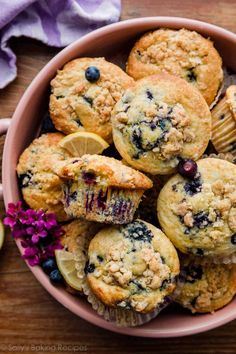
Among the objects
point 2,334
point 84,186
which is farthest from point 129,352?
point 84,186

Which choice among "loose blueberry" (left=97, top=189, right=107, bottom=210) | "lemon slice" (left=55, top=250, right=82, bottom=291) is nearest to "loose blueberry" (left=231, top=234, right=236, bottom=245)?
"loose blueberry" (left=97, top=189, right=107, bottom=210)

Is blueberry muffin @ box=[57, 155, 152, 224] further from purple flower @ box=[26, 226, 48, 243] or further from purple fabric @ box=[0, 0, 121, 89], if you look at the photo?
purple fabric @ box=[0, 0, 121, 89]

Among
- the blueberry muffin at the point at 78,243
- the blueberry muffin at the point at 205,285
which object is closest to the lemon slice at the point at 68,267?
the blueberry muffin at the point at 78,243

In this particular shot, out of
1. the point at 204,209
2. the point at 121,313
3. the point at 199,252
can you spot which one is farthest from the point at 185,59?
the point at 121,313

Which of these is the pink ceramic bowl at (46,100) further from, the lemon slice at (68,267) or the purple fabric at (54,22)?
the purple fabric at (54,22)

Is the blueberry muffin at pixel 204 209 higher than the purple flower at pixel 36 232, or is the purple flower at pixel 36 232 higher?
the blueberry muffin at pixel 204 209

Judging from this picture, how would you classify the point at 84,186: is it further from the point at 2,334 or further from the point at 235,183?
the point at 2,334
